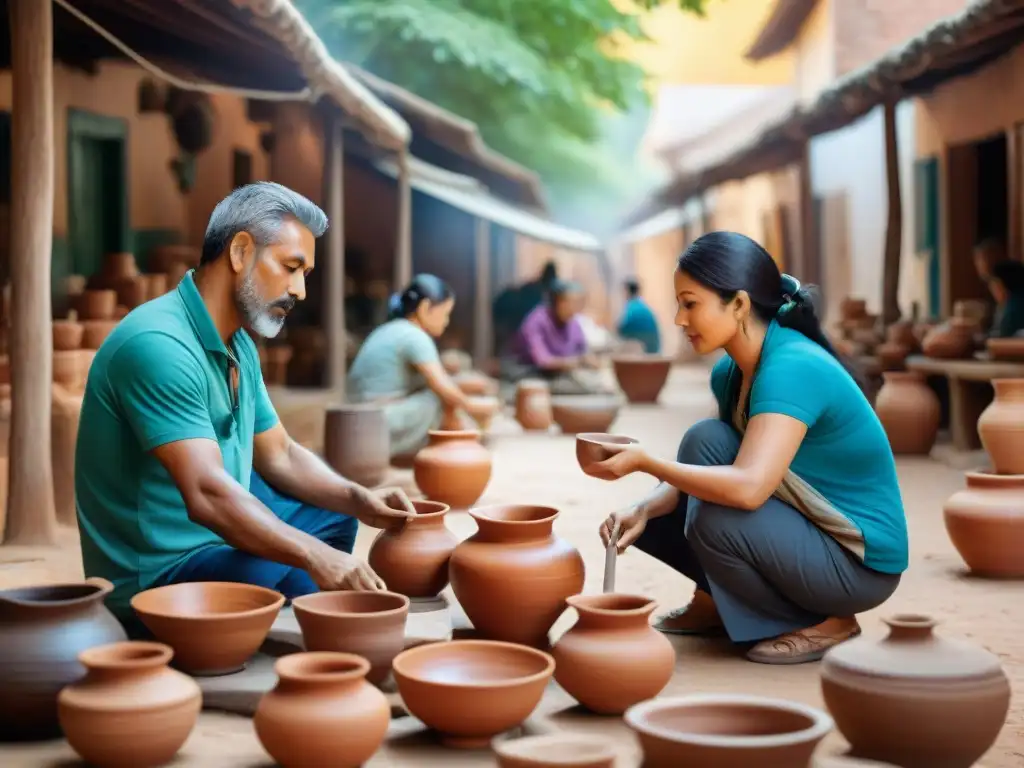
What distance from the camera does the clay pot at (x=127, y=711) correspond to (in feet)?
10.2

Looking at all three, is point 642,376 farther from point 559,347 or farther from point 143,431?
point 143,431

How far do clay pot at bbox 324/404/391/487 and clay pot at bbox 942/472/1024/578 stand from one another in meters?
3.42

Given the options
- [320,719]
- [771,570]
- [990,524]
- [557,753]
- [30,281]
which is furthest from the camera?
[30,281]

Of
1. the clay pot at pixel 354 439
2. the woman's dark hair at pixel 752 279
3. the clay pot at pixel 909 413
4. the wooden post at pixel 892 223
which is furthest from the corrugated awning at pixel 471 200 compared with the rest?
the woman's dark hair at pixel 752 279

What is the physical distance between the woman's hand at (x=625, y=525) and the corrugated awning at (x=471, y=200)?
9.95 meters

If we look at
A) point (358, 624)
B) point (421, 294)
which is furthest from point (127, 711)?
point (421, 294)

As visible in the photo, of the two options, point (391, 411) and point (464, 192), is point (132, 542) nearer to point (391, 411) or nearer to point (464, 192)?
point (391, 411)

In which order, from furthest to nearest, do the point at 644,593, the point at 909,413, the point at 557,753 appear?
the point at 909,413 → the point at 644,593 → the point at 557,753

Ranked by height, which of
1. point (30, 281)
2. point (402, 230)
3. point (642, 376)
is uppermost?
point (402, 230)

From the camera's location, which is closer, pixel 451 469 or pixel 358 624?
pixel 358 624

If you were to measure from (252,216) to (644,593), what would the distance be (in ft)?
7.57

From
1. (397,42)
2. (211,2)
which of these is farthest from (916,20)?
(211,2)

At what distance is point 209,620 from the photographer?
3521 millimetres

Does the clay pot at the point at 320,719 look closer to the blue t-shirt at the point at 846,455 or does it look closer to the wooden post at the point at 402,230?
the blue t-shirt at the point at 846,455
